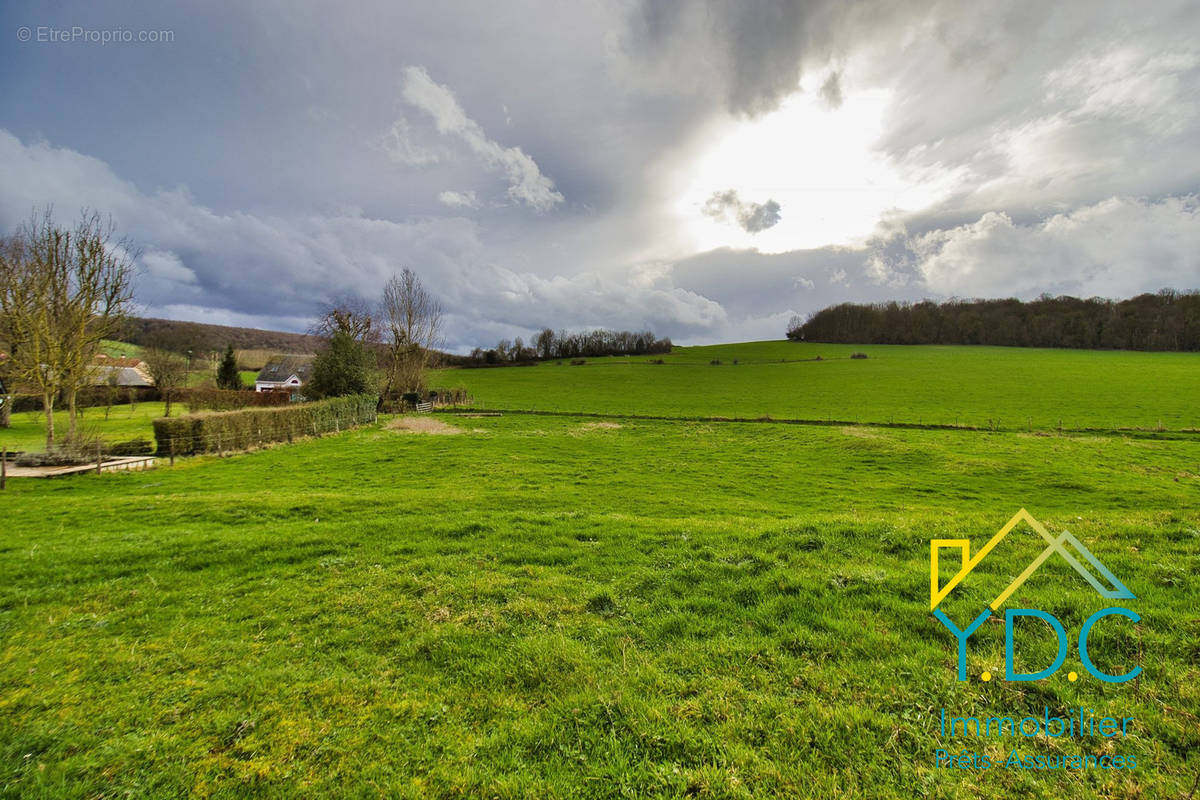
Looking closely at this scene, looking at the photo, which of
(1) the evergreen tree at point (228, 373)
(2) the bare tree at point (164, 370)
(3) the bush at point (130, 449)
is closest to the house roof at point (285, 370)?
(1) the evergreen tree at point (228, 373)

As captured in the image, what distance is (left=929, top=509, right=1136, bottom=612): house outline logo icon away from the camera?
514cm

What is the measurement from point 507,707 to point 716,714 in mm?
1825

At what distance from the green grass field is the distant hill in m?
87.6

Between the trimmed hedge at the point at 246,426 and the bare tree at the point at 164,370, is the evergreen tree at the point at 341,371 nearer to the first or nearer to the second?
the trimmed hedge at the point at 246,426

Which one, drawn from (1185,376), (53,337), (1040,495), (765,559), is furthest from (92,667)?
(1185,376)

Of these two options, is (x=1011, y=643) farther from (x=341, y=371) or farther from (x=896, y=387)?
(x=896, y=387)

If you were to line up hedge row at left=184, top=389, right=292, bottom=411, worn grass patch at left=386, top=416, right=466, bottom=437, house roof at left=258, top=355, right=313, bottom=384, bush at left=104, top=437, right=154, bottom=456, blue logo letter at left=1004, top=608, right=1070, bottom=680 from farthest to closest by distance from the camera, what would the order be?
house roof at left=258, top=355, right=313, bottom=384 → hedge row at left=184, top=389, right=292, bottom=411 → worn grass patch at left=386, top=416, right=466, bottom=437 → bush at left=104, top=437, right=154, bottom=456 → blue logo letter at left=1004, top=608, right=1070, bottom=680

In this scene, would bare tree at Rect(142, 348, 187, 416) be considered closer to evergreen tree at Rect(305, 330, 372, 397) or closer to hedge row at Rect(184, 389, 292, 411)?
hedge row at Rect(184, 389, 292, 411)

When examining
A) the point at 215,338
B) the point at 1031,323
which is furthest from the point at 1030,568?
the point at 215,338

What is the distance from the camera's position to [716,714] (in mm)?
3627

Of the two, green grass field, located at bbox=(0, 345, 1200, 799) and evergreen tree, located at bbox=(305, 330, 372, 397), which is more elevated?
evergreen tree, located at bbox=(305, 330, 372, 397)

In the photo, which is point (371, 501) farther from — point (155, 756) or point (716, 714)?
point (716, 714)

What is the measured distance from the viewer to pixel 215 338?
109500 mm

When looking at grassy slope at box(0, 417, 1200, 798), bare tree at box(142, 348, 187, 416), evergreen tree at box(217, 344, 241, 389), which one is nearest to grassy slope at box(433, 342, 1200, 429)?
evergreen tree at box(217, 344, 241, 389)
